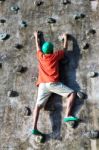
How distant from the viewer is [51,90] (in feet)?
18.6

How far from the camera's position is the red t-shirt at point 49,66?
575cm

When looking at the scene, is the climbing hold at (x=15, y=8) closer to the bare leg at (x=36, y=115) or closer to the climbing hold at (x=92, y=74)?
the climbing hold at (x=92, y=74)

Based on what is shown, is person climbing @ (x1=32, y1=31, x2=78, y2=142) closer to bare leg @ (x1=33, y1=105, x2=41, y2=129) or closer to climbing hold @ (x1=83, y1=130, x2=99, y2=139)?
bare leg @ (x1=33, y1=105, x2=41, y2=129)

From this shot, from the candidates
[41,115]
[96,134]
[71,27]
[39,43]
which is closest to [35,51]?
[39,43]

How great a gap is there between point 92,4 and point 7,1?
141cm

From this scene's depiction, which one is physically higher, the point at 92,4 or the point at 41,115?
the point at 92,4

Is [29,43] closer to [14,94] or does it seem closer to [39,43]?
[39,43]

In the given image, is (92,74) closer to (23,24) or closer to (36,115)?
(36,115)

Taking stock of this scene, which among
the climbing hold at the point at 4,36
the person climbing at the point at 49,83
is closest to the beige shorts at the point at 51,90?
the person climbing at the point at 49,83

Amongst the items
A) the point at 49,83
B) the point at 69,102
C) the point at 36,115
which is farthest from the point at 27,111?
the point at 69,102

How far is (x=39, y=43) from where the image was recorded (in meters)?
6.33

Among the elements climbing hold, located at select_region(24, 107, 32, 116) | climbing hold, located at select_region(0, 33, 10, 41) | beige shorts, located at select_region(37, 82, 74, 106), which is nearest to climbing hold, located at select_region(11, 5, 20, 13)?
climbing hold, located at select_region(0, 33, 10, 41)

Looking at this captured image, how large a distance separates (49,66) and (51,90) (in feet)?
1.14

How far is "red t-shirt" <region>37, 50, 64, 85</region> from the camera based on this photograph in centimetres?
575
